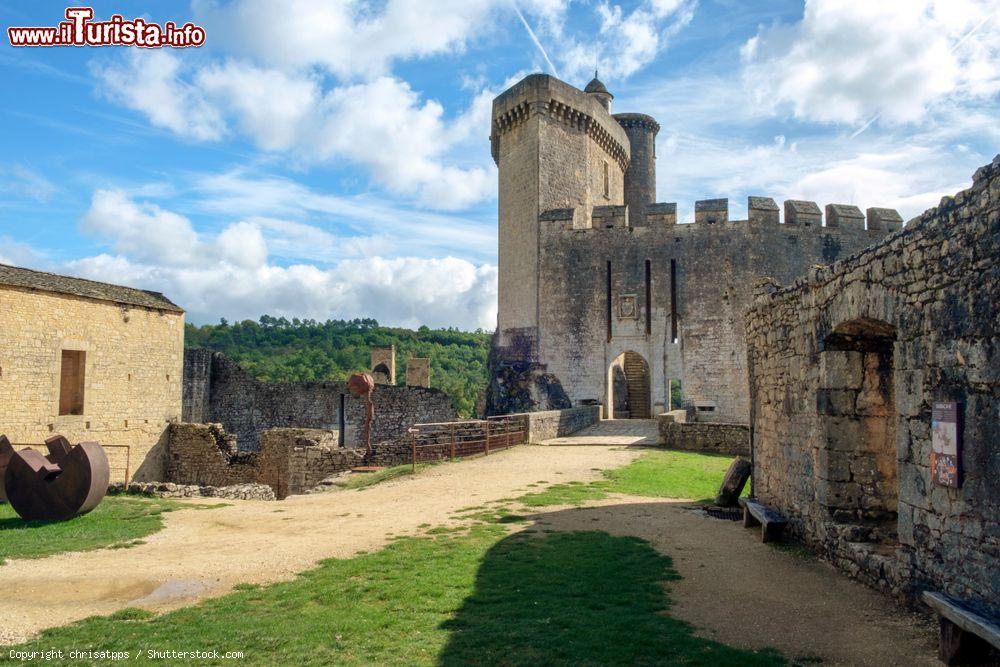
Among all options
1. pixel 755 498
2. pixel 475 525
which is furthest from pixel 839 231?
pixel 475 525

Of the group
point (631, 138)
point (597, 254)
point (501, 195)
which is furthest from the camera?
point (631, 138)

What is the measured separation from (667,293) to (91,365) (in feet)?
67.9

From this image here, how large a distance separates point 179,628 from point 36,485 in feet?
21.6

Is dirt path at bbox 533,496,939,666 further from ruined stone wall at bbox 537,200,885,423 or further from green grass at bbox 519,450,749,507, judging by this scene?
ruined stone wall at bbox 537,200,885,423

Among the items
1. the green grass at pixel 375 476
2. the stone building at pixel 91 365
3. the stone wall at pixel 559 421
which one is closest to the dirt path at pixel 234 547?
the green grass at pixel 375 476

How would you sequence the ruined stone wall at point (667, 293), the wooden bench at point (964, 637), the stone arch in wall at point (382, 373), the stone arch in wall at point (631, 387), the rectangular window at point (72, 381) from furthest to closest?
the stone arch in wall at point (382, 373) → the stone arch in wall at point (631, 387) → the ruined stone wall at point (667, 293) → the rectangular window at point (72, 381) → the wooden bench at point (964, 637)

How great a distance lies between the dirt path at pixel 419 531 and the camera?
5109 mm

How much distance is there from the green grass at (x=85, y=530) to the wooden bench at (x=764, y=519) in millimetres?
8096

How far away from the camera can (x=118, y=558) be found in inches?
323

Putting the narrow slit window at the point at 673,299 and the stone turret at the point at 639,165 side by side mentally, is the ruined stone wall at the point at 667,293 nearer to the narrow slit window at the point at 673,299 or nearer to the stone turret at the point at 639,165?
the narrow slit window at the point at 673,299

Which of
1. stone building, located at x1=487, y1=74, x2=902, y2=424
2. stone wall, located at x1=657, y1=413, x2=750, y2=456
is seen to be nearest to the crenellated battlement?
stone building, located at x1=487, y1=74, x2=902, y2=424

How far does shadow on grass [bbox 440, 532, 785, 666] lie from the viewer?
15.1 feet

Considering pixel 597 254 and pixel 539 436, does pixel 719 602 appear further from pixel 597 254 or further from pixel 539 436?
pixel 597 254

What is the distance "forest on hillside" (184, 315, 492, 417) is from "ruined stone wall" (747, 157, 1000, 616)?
1602 inches
